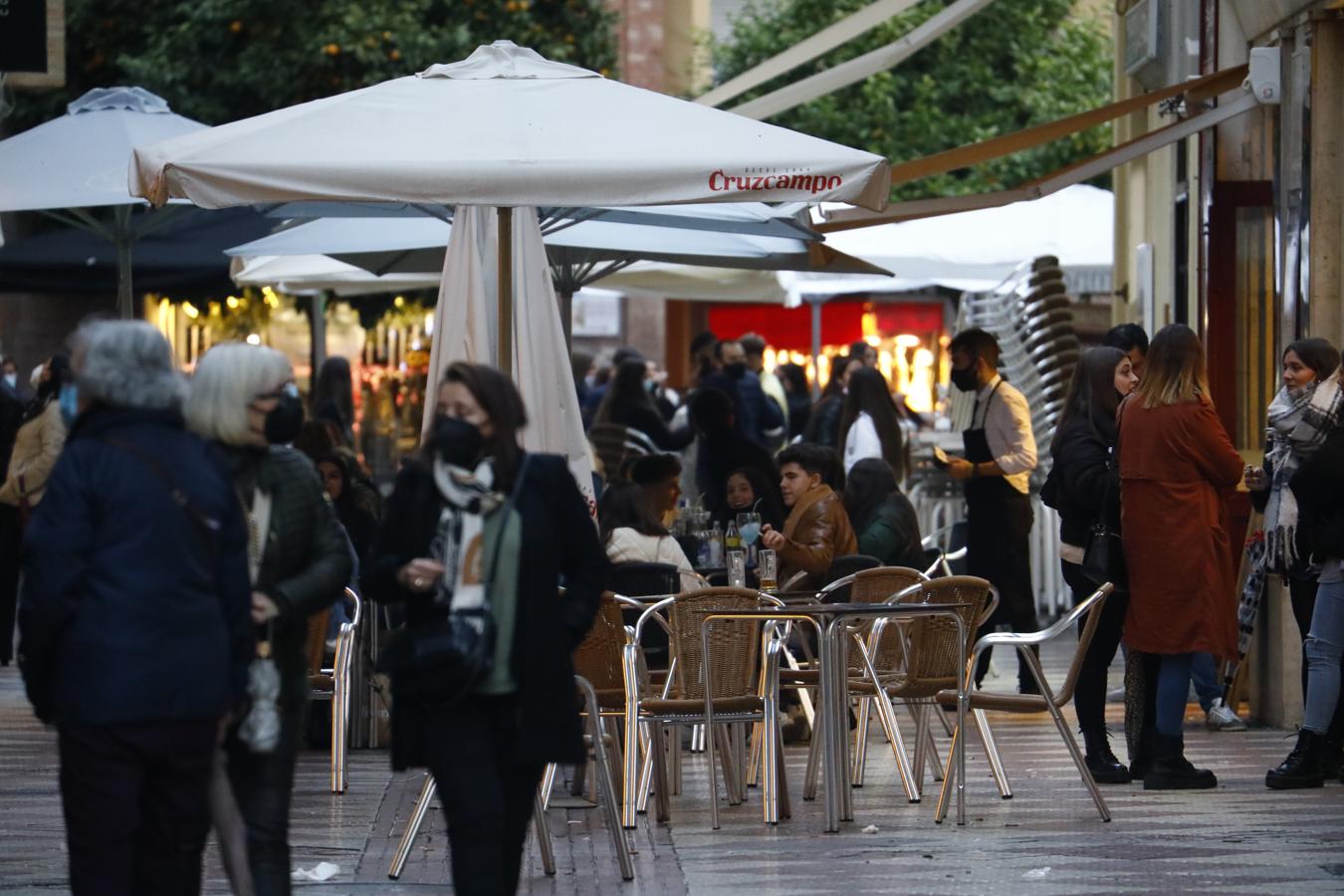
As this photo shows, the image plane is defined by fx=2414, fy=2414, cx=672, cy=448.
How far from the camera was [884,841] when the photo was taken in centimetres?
871

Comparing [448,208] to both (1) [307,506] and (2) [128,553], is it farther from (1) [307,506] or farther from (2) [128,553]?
(2) [128,553]

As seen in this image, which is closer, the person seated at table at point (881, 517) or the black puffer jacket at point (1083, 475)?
the black puffer jacket at point (1083, 475)

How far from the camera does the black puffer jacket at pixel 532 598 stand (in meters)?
5.89

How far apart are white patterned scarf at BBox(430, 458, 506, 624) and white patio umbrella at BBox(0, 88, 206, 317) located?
222 inches

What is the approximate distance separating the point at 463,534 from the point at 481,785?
0.61m

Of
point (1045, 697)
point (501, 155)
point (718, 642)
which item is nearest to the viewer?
point (501, 155)

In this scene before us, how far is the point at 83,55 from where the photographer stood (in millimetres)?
29531

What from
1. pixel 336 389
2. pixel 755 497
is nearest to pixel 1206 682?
pixel 755 497

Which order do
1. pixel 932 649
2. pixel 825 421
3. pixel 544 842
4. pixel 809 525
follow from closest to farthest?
pixel 544 842
pixel 932 649
pixel 809 525
pixel 825 421

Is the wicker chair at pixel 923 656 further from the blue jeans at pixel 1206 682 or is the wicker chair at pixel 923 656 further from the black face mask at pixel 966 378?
the black face mask at pixel 966 378

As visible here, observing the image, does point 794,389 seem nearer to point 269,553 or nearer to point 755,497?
point 755,497

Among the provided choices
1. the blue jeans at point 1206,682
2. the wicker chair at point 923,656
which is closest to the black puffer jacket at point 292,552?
the wicker chair at point 923,656

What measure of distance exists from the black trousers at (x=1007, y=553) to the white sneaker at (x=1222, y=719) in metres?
1.37

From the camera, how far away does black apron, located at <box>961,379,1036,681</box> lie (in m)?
13.0
